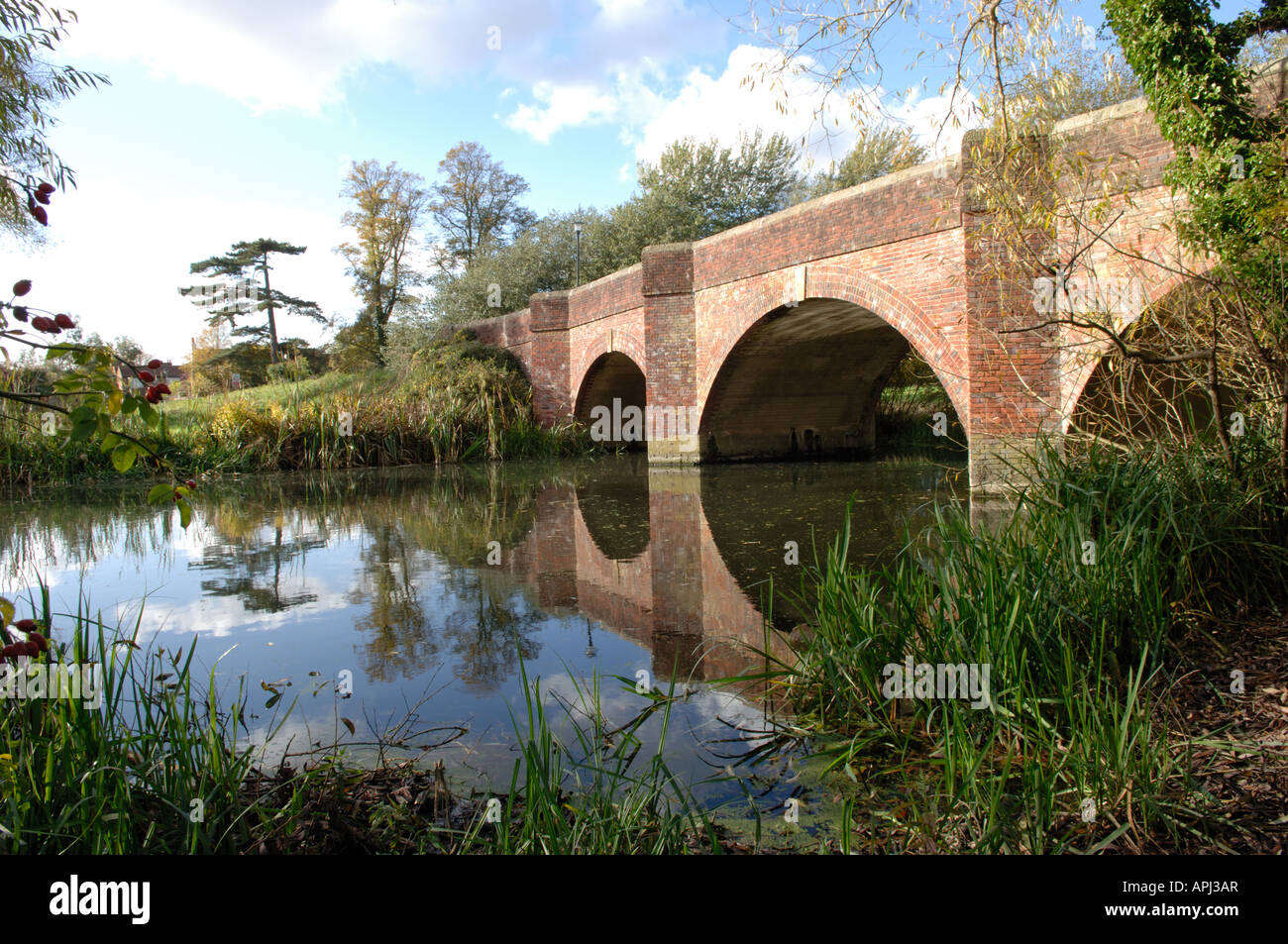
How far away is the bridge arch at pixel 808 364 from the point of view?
10.7 m

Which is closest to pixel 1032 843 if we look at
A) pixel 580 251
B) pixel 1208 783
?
pixel 1208 783

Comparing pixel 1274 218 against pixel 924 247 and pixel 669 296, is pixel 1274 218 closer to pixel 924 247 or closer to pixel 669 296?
pixel 924 247

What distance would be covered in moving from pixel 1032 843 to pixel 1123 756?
418 millimetres

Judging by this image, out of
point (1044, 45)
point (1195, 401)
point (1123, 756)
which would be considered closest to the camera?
point (1123, 756)

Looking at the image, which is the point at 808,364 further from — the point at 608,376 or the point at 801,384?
the point at 608,376

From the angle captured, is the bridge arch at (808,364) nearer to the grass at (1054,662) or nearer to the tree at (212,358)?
the grass at (1054,662)

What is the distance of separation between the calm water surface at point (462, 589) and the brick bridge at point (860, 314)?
1.81 m

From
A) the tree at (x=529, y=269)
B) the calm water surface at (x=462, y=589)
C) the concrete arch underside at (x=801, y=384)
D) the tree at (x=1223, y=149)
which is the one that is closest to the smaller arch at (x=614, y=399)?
the concrete arch underside at (x=801, y=384)

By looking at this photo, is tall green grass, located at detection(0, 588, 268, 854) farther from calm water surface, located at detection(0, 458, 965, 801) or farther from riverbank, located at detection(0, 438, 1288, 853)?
calm water surface, located at detection(0, 458, 965, 801)

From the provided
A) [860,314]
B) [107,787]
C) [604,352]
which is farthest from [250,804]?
Answer: [604,352]

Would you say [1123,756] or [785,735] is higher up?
[1123,756]

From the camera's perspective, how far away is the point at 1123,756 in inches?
91.4

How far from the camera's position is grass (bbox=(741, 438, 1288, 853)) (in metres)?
2.30
